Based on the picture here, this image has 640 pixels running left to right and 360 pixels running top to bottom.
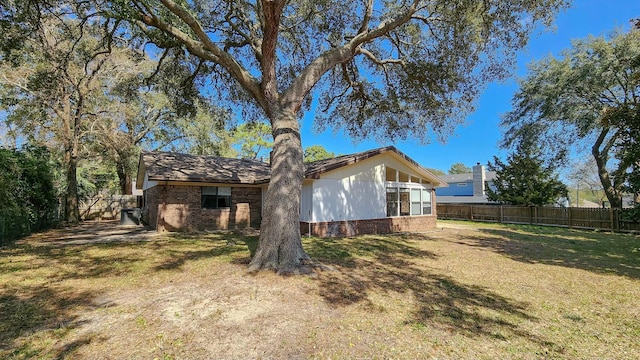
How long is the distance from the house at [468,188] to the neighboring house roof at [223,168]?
1776 cm

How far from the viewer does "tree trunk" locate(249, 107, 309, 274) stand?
21.1ft

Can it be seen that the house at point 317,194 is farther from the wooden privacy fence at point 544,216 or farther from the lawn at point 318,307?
the wooden privacy fence at point 544,216

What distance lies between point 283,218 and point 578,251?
1068cm

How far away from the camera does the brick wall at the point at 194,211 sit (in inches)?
544

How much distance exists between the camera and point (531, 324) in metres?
4.45

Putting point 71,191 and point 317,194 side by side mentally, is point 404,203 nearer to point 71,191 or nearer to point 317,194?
point 317,194

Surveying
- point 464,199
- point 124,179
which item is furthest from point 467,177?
point 124,179

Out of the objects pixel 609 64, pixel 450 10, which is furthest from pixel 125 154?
pixel 609 64

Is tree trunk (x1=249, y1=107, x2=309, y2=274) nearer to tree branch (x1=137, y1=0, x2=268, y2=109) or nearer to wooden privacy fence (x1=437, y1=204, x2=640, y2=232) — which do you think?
tree branch (x1=137, y1=0, x2=268, y2=109)

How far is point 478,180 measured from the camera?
32.5 m

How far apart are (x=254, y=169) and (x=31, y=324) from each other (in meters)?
13.3

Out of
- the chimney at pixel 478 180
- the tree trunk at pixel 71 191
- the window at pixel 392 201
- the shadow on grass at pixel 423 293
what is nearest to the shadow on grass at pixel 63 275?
the shadow on grass at pixel 423 293

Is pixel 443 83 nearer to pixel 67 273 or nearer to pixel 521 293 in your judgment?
pixel 521 293

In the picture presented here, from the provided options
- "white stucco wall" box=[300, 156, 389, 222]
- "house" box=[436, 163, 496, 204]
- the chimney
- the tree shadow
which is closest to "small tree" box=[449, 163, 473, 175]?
"house" box=[436, 163, 496, 204]
